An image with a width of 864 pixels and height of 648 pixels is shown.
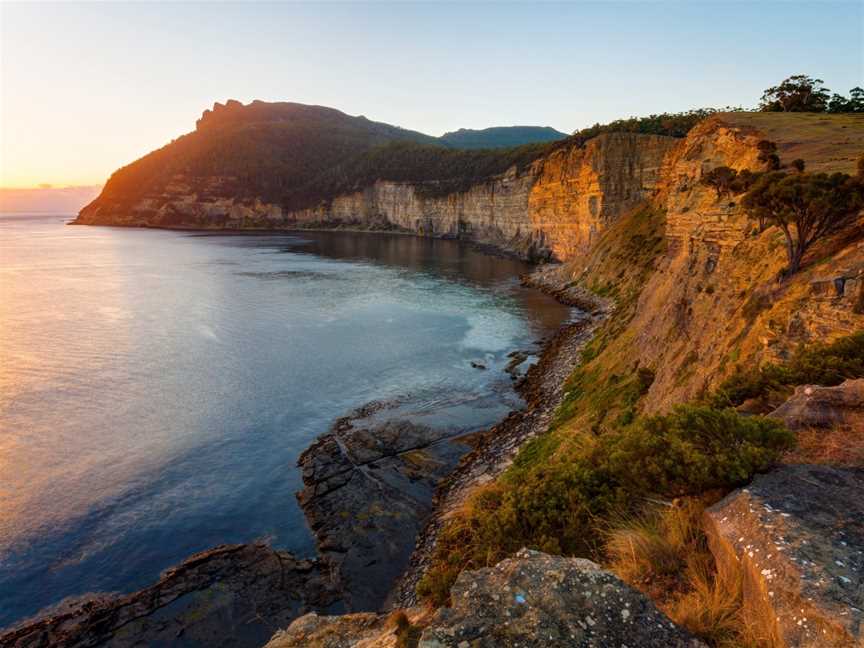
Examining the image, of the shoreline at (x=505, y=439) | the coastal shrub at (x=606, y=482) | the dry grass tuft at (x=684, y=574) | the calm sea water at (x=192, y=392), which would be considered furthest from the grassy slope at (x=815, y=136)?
the dry grass tuft at (x=684, y=574)

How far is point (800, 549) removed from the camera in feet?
17.6

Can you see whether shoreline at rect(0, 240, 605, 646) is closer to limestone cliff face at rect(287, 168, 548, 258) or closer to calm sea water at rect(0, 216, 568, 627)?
calm sea water at rect(0, 216, 568, 627)

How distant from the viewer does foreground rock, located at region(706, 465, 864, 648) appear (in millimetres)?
4570

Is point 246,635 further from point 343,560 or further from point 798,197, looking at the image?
point 798,197

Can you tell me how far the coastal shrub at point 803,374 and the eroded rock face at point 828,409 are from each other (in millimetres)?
1689

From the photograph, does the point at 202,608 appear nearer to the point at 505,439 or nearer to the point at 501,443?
the point at 501,443

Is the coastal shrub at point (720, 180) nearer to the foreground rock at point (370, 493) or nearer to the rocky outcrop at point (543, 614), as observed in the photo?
the foreground rock at point (370, 493)

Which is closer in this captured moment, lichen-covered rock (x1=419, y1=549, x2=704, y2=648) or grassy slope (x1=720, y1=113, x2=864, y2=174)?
lichen-covered rock (x1=419, y1=549, x2=704, y2=648)

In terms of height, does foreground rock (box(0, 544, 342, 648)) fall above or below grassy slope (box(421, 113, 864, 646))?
below

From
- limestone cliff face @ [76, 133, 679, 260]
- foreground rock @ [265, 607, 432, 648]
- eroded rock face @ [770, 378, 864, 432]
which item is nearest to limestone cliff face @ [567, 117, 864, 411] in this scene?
eroded rock face @ [770, 378, 864, 432]

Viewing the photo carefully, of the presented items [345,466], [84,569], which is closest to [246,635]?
[84,569]

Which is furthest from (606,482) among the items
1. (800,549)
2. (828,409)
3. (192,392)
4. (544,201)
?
(544,201)

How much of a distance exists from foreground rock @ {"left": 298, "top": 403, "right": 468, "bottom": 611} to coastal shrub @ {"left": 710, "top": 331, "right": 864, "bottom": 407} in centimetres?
1266

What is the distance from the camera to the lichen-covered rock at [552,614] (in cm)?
507
